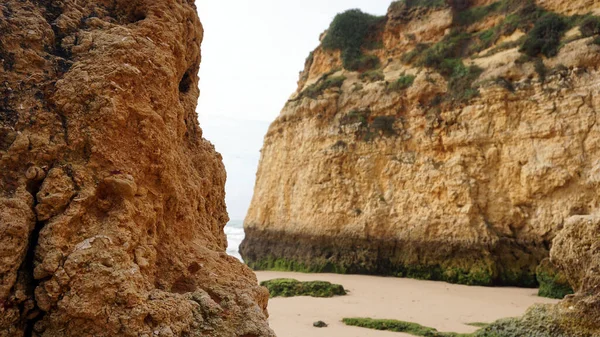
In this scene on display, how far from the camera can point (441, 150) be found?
1636 centimetres

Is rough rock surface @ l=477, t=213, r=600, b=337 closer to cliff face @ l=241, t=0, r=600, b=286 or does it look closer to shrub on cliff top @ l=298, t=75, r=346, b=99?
cliff face @ l=241, t=0, r=600, b=286

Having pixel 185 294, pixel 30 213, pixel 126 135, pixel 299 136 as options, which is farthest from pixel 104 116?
pixel 299 136

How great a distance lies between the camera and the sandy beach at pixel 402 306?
24.9 feet

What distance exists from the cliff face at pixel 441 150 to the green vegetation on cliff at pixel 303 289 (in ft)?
15.2

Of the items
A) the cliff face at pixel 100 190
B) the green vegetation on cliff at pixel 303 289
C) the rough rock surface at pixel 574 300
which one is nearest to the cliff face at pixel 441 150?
the green vegetation on cliff at pixel 303 289

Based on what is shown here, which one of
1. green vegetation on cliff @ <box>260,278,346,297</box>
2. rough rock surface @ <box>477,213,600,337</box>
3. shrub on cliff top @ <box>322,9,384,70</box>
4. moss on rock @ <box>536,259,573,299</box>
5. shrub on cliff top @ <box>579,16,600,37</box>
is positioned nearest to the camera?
rough rock surface @ <box>477,213,600,337</box>

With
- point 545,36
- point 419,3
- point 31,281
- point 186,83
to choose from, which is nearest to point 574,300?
point 186,83

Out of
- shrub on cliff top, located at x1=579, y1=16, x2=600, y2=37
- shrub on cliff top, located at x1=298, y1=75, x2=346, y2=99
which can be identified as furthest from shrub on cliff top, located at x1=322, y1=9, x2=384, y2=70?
shrub on cliff top, located at x1=579, y1=16, x2=600, y2=37

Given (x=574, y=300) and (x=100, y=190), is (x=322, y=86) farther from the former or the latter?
(x=100, y=190)

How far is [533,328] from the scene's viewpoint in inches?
230

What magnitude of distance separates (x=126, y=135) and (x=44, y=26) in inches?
32.7

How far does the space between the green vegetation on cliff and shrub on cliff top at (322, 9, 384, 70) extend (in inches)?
533

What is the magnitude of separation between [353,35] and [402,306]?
16939mm

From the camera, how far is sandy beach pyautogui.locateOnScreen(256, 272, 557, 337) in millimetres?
7582
